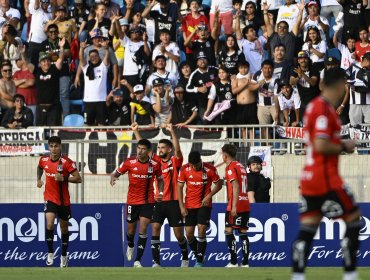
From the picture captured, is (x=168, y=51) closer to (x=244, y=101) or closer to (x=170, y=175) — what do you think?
(x=244, y=101)

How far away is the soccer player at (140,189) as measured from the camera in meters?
21.4

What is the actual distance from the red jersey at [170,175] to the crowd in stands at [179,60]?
234 cm

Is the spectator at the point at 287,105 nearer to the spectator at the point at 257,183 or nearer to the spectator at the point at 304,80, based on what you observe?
the spectator at the point at 304,80

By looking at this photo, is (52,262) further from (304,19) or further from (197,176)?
(304,19)

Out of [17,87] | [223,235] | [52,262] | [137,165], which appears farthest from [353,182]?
[17,87]

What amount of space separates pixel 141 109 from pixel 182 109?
0.94 metres

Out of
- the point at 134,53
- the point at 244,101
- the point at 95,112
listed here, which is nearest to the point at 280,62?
the point at 244,101

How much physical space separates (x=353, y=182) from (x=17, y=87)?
8718 mm

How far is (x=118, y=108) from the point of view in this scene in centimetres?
2561

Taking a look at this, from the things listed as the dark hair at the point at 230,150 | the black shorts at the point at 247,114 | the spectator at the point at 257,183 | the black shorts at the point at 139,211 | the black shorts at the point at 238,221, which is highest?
the black shorts at the point at 247,114

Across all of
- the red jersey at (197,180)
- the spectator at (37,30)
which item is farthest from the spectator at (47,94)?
the red jersey at (197,180)

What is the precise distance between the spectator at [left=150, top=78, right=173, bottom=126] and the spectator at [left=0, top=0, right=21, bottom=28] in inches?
200

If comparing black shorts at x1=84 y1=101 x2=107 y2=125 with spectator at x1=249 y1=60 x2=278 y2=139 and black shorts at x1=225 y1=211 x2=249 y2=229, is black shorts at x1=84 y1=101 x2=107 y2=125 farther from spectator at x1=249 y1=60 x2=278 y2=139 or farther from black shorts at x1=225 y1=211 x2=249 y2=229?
black shorts at x1=225 y1=211 x2=249 y2=229

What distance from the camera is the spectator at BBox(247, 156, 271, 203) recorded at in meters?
22.4
